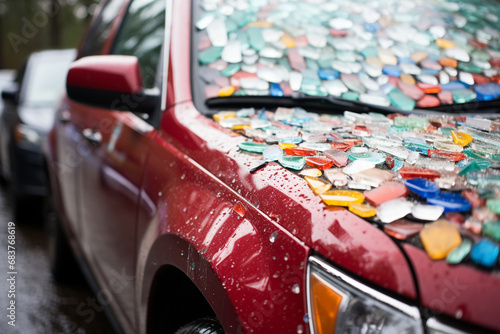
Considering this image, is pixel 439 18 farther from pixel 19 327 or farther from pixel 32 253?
pixel 32 253

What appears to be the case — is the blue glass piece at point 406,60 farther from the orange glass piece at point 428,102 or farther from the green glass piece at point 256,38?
the green glass piece at point 256,38

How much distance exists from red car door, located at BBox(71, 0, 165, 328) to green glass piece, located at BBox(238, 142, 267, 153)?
571mm

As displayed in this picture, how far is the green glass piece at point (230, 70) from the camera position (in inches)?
75.0

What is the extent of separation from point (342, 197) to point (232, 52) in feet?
3.40

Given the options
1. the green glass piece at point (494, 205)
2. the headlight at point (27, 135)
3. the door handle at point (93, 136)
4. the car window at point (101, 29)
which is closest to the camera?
the green glass piece at point (494, 205)

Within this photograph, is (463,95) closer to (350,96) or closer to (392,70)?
(392,70)

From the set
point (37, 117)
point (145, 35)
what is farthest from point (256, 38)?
point (37, 117)

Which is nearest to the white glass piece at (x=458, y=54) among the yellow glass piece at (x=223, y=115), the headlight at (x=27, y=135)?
the yellow glass piece at (x=223, y=115)

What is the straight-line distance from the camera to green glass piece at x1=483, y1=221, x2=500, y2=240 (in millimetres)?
875

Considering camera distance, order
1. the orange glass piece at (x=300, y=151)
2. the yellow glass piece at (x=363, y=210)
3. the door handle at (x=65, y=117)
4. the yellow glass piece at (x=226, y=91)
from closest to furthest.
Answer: the yellow glass piece at (x=363, y=210), the orange glass piece at (x=300, y=151), the yellow glass piece at (x=226, y=91), the door handle at (x=65, y=117)

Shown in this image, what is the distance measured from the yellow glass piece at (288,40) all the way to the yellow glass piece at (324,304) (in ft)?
4.06

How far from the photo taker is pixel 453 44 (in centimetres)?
220

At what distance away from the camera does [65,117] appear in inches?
126

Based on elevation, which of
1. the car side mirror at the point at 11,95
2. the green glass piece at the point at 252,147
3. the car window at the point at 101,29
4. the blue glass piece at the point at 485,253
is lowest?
the car side mirror at the point at 11,95
